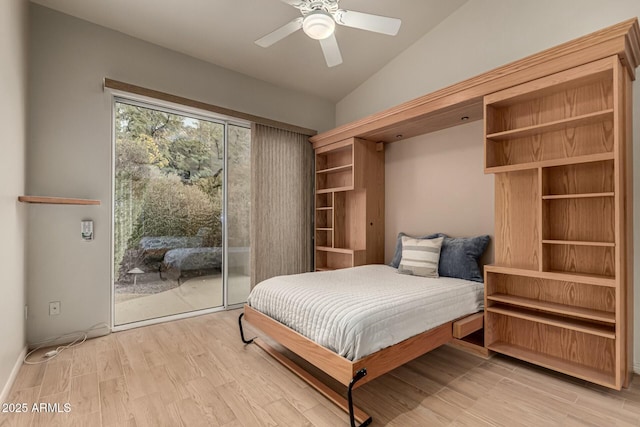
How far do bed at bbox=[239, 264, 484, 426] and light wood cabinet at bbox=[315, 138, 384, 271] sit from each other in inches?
44.5

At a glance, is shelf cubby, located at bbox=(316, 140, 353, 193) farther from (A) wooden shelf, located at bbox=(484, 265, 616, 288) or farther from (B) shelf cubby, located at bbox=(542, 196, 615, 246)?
(B) shelf cubby, located at bbox=(542, 196, 615, 246)

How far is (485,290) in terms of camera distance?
2.53m

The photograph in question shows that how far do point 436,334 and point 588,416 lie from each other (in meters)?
0.87

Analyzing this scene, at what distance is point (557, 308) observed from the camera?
7.07 feet

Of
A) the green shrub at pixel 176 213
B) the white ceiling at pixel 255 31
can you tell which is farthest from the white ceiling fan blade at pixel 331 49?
the green shrub at pixel 176 213

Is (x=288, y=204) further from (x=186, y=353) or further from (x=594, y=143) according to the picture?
(x=594, y=143)

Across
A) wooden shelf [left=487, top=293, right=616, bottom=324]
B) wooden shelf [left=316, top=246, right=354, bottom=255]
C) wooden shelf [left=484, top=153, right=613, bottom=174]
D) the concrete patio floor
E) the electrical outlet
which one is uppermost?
wooden shelf [left=484, top=153, right=613, bottom=174]

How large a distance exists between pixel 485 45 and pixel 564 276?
2.27 m

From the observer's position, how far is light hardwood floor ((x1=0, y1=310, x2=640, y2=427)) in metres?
1.70

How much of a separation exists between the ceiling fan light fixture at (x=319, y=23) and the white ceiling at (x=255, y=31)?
1.01m

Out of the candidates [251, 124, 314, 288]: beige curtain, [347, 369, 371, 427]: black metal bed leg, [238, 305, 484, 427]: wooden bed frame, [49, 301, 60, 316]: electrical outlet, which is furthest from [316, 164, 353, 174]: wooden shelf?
[49, 301, 60, 316]: electrical outlet

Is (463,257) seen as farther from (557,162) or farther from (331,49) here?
(331,49)

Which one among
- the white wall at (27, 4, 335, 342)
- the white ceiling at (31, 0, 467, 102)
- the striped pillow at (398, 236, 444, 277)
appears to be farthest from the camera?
the striped pillow at (398, 236, 444, 277)

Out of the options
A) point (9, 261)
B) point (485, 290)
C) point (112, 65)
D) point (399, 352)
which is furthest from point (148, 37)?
point (485, 290)
